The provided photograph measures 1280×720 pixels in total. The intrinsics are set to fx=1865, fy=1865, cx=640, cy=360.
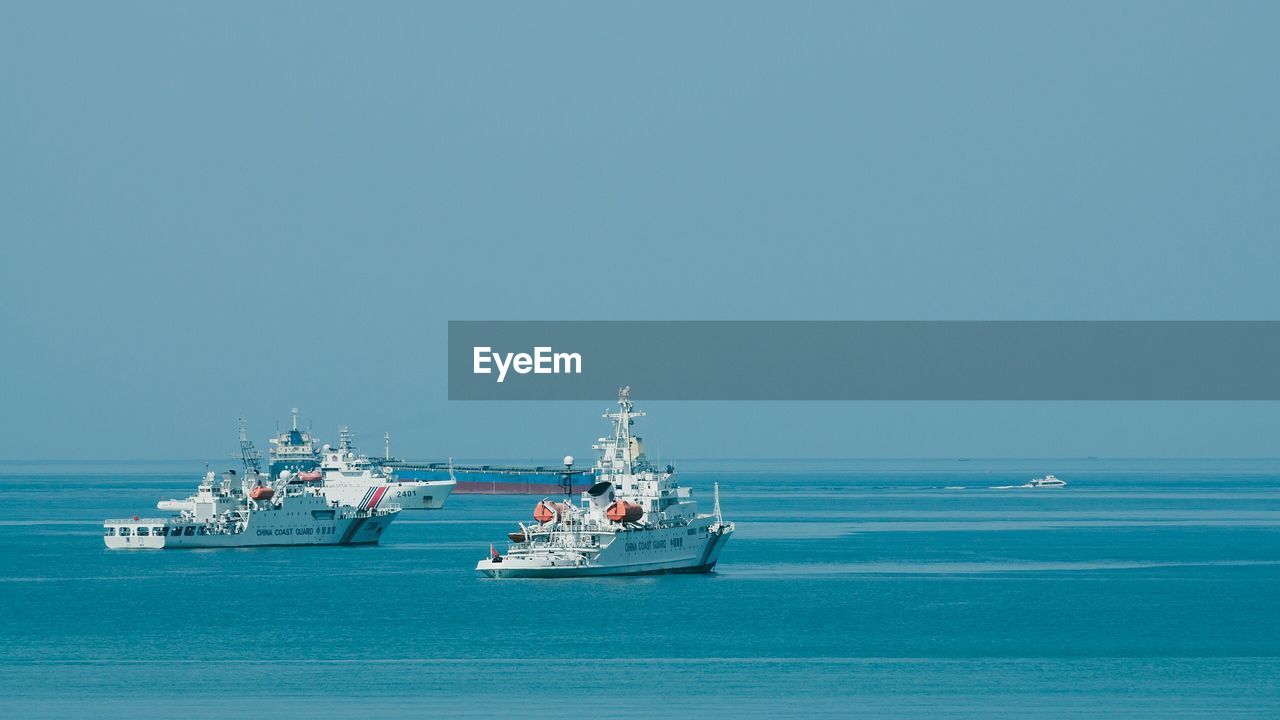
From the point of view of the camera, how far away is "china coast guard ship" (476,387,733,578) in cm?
10006

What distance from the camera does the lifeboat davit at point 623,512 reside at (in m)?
98.7

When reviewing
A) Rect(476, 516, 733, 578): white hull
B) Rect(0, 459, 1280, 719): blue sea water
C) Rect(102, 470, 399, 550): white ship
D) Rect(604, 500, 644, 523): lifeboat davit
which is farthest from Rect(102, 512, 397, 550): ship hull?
Rect(604, 500, 644, 523): lifeboat davit

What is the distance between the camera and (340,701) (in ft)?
200

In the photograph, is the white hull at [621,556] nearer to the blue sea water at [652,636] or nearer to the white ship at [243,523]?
the blue sea water at [652,636]

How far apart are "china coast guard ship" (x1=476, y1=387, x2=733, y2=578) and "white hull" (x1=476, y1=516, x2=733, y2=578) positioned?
0.05 metres

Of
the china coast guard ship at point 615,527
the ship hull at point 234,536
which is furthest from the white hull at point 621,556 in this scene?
the ship hull at point 234,536

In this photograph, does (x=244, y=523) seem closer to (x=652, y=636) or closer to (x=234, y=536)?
(x=234, y=536)

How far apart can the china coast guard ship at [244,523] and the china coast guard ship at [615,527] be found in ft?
126

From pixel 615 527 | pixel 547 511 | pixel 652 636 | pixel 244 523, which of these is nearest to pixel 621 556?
pixel 615 527

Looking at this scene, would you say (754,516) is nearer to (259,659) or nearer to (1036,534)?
(1036,534)

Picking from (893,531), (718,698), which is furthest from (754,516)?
(718,698)

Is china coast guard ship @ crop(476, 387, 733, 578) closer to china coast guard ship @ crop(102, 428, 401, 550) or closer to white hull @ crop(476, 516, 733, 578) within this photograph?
white hull @ crop(476, 516, 733, 578)

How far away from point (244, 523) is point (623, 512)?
161ft

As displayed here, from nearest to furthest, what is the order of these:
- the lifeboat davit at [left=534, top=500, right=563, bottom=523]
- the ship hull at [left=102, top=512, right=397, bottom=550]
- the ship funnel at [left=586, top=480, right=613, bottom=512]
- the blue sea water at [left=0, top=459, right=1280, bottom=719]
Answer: the blue sea water at [left=0, top=459, right=1280, bottom=719] < the ship funnel at [left=586, top=480, right=613, bottom=512] < the lifeboat davit at [left=534, top=500, right=563, bottom=523] < the ship hull at [left=102, top=512, right=397, bottom=550]
